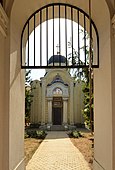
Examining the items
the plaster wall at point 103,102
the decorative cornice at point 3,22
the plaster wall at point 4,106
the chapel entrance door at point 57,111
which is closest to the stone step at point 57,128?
the chapel entrance door at point 57,111

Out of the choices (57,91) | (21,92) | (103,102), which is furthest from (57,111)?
(103,102)

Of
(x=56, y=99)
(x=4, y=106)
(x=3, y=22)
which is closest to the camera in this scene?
(x=3, y=22)

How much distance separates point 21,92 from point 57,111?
75.6 ft

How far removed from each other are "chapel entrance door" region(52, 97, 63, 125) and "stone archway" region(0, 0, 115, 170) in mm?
22358

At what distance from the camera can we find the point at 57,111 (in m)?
28.8

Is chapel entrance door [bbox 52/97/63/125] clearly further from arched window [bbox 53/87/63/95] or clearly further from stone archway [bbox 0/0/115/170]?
stone archway [bbox 0/0/115/170]

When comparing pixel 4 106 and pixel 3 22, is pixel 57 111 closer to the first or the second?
pixel 4 106

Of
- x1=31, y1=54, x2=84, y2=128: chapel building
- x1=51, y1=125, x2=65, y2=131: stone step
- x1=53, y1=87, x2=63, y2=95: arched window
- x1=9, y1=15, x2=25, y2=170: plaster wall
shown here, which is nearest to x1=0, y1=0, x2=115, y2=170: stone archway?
x1=9, y1=15, x2=25, y2=170: plaster wall

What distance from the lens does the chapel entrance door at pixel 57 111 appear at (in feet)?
92.8

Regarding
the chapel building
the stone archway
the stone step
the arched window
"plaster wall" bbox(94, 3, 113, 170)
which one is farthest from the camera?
the arched window

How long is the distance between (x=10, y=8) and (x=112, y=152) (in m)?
2.82

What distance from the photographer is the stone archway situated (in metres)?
4.44

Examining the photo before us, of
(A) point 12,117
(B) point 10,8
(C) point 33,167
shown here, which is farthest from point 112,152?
(C) point 33,167

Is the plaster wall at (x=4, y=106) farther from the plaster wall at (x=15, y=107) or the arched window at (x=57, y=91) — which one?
the arched window at (x=57, y=91)
